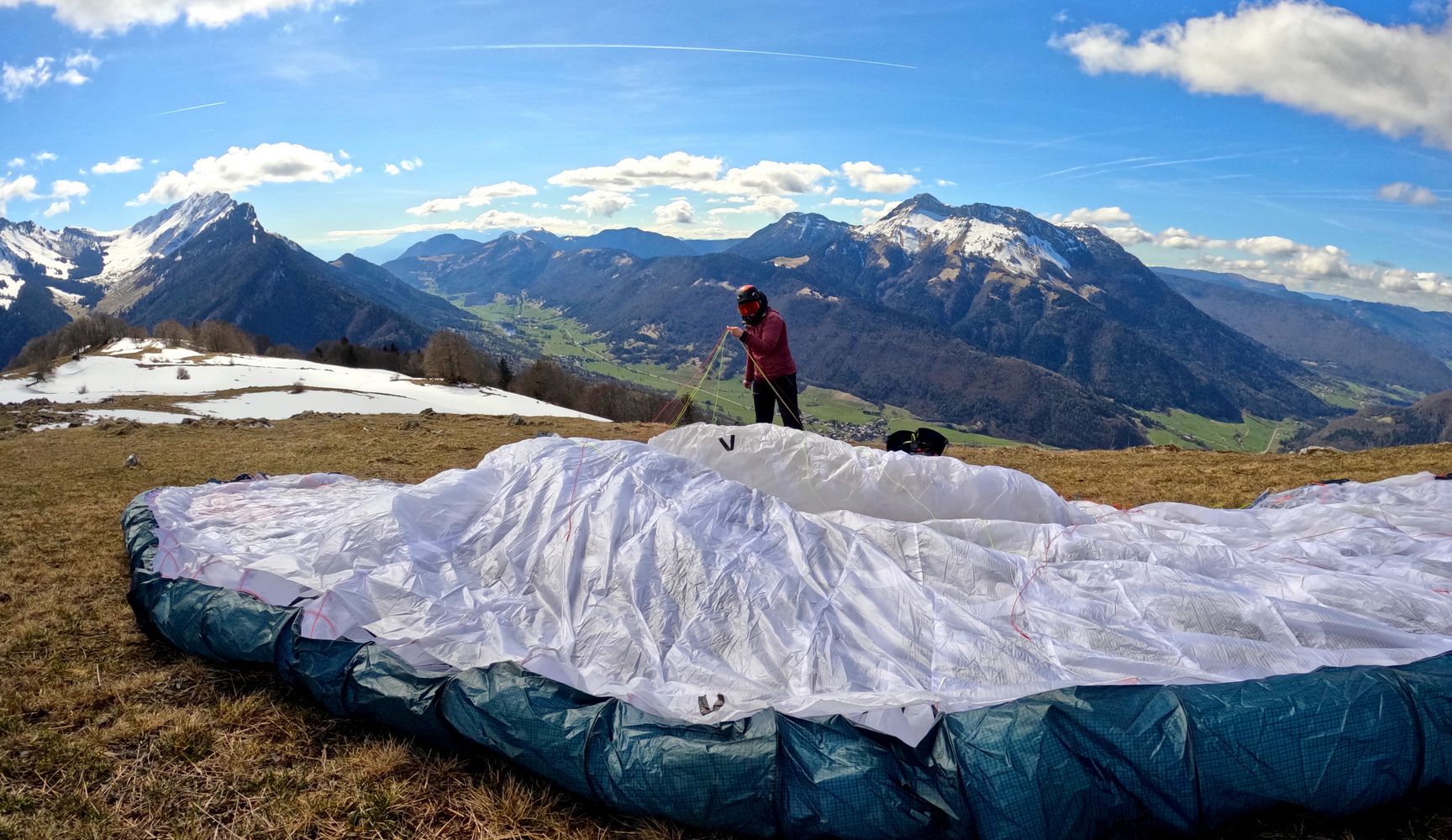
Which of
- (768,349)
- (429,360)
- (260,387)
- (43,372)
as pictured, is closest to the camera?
(768,349)

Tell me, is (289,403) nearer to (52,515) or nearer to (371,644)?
(52,515)

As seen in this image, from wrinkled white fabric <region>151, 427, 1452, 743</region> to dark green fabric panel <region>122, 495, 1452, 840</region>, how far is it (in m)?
0.18

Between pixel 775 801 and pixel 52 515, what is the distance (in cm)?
946

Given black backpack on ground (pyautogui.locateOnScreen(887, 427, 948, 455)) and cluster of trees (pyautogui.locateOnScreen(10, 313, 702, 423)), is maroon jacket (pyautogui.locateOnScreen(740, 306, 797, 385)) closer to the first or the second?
black backpack on ground (pyautogui.locateOnScreen(887, 427, 948, 455))

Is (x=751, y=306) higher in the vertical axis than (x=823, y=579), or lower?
higher

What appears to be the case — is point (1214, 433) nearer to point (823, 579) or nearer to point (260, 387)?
point (260, 387)

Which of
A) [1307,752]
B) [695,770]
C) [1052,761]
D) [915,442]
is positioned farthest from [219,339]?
[1307,752]

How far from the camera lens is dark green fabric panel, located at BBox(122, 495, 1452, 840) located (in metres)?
2.97

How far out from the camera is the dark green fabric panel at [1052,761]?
9.76 feet

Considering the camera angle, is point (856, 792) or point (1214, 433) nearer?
point (856, 792)

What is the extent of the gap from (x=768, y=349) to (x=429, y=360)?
48.7 m

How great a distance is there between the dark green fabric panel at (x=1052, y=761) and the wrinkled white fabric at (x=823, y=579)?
0.60 ft

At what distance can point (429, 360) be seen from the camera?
51.9m

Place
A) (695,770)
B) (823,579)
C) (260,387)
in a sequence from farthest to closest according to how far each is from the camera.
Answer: (260,387) < (823,579) < (695,770)
